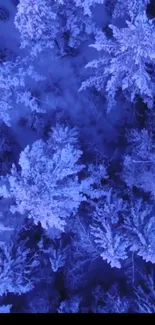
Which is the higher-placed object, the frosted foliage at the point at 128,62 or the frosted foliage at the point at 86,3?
Answer: the frosted foliage at the point at 86,3

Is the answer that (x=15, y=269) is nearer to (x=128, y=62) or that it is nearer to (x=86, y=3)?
(x=128, y=62)

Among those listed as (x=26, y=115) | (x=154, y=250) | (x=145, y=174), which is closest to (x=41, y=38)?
(x=26, y=115)

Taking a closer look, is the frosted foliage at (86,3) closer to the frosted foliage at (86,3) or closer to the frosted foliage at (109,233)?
the frosted foliage at (86,3)

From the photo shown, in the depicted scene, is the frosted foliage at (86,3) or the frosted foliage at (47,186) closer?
the frosted foliage at (47,186)

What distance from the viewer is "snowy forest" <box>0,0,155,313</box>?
284 centimetres

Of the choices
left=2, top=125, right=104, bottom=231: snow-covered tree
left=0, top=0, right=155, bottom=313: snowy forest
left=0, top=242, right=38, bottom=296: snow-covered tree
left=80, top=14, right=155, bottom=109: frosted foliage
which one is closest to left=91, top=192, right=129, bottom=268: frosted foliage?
left=0, top=0, right=155, bottom=313: snowy forest

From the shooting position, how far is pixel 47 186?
281 cm

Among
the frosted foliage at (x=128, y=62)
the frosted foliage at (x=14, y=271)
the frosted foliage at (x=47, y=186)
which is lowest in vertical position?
the frosted foliage at (x=14, y=271)

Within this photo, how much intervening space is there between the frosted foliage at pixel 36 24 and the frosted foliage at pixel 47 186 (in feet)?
3.45

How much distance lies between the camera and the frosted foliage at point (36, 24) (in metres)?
2.83

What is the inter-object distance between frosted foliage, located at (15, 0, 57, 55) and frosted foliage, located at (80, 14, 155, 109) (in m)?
0.48

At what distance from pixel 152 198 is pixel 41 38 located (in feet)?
6.29

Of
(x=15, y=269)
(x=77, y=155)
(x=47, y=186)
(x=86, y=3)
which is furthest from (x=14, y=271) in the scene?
(x=86, y=3)

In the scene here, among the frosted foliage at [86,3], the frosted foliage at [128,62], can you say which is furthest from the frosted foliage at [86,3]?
the frosted foliage at [128,62]
